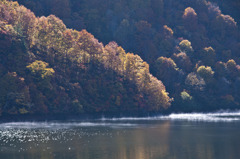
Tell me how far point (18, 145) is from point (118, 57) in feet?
308

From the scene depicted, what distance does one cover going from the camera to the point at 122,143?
9075 centimetres

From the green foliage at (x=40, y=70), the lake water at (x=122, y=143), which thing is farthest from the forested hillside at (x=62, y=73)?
the lake water at (x=122, y=143)

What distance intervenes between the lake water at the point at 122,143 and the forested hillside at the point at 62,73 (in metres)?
31.8

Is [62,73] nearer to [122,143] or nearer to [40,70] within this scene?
[40,70]

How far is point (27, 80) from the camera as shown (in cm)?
14775

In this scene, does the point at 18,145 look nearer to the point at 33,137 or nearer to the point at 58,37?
the point at 33,137

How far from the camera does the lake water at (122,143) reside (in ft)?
248

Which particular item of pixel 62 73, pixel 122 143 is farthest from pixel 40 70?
pixel 122 143

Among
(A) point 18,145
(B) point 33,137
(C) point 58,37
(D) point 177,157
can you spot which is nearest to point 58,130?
(B) point 33,137

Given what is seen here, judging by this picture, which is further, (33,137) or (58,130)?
(58,130)

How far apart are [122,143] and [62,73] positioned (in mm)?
75535

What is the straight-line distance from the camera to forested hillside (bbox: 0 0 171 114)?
5748 inches

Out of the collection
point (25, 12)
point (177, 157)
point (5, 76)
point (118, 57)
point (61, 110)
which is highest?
point (25, 12)

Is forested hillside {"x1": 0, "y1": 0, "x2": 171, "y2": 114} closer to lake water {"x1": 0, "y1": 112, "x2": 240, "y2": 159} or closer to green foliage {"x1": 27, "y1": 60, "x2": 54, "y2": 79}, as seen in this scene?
green foliage {"x1": 27, "y1": 60, "x2": 54, "y2": 79}
